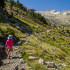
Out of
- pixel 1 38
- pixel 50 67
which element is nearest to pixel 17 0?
pixel 1 38

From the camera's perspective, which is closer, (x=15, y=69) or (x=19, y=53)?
(x=15, y=69)

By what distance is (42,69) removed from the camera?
31.8ft

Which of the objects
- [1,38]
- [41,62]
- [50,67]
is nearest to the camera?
[50,67]

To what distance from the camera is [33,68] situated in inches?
385

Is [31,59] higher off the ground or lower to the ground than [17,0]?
lower

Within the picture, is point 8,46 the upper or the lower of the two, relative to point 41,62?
upper

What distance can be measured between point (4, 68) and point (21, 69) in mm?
1349

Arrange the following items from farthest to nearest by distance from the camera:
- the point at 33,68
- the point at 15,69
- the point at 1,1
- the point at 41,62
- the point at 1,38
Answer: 1. the point at 1,1
2. the point at 1,38
3. the point at 41,62
4. the point at 33,68
5. the point at 15,69

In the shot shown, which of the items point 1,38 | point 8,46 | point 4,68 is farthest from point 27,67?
point 1,38

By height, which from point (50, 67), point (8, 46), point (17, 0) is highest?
point (17, 0)

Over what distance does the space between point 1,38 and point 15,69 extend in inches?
391

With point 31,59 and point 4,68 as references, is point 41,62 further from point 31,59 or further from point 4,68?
point 4,68

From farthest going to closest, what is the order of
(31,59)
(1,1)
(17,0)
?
(17,0) → (1,1) → (31,59)

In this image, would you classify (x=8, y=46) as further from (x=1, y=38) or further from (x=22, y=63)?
(x=1, y=38)
